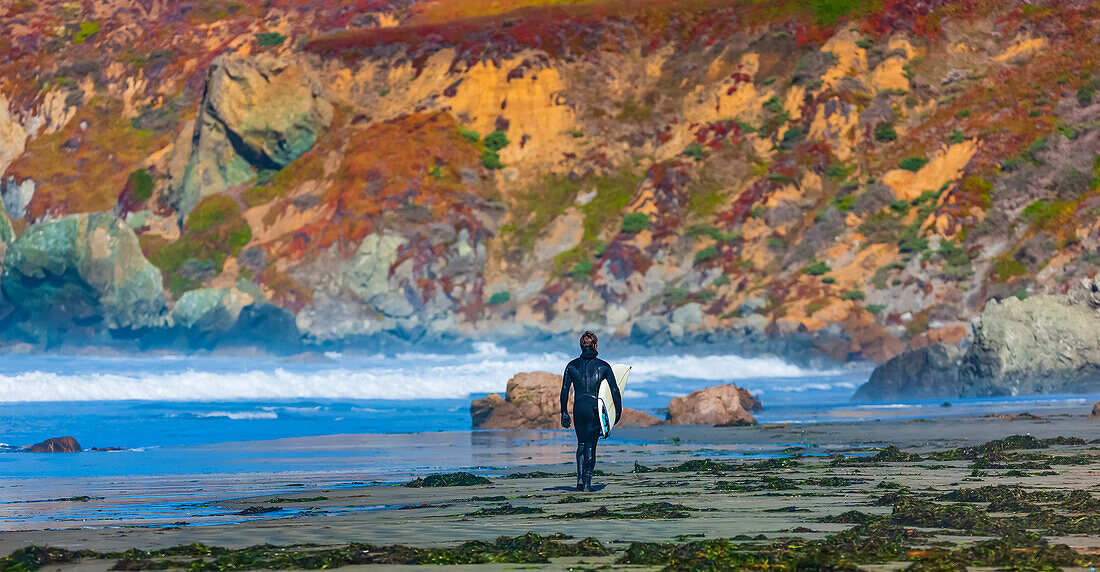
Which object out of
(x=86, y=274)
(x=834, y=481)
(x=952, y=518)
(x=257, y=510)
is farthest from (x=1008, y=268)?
(x=257, y=510)

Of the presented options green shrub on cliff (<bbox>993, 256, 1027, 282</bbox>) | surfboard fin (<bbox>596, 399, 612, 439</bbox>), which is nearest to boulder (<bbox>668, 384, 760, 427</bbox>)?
surfboard fin (<bbox>596, 399, 612, 439</bbox>)

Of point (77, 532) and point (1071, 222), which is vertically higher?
point (1071, 222)

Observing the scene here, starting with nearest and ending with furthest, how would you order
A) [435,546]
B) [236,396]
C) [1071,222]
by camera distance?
[435,546], [236,396], [1071,222]

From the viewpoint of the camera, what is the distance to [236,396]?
4309 cm

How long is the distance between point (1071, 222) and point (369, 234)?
38885 millimetres

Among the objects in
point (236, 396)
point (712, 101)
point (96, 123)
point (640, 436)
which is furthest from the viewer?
point (96, 123)

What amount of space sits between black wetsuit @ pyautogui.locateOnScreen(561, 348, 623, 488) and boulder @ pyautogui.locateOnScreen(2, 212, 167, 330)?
64818 mm

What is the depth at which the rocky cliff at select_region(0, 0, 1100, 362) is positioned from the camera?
217ft

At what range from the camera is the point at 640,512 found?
1067 centimetres

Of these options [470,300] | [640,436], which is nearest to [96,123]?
[470,300]

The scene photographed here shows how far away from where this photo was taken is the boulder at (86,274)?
73250mm

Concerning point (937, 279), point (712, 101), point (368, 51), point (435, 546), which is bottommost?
point (435, 546)

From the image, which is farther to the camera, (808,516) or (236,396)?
(236,396)

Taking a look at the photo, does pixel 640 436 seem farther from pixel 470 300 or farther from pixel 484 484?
pixel 470 300
